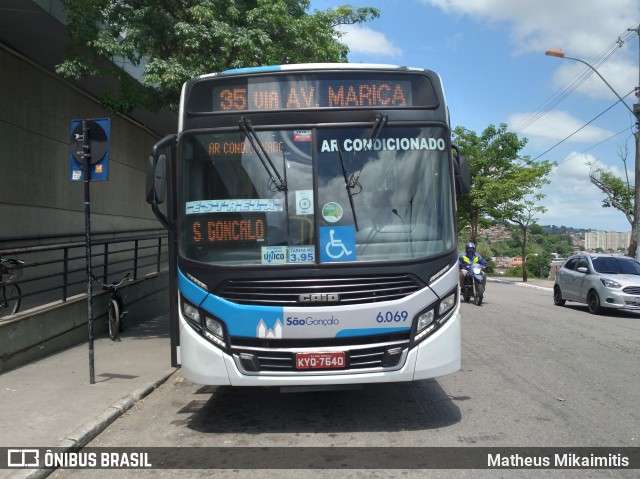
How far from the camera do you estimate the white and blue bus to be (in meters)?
5.18

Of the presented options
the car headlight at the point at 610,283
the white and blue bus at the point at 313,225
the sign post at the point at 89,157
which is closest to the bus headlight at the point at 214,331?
the white and blue bus at the point at 313,225

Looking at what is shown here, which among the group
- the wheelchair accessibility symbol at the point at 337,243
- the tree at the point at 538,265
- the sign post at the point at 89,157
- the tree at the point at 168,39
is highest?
the tree at the point at 168,39

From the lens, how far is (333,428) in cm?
559

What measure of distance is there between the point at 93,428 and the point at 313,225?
285cm

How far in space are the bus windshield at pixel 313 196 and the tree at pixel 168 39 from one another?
469cm

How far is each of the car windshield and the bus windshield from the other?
38.1ft

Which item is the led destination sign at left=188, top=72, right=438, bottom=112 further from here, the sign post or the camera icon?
the camera icon

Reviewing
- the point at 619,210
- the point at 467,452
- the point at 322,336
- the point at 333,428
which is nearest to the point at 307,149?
the point at 322,336

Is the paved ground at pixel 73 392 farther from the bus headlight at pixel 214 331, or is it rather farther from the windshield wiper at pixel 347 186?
the windshield wiper at pixel 347 186

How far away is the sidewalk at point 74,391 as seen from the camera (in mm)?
5426

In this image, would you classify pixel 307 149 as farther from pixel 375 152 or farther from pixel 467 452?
pixel 467 452

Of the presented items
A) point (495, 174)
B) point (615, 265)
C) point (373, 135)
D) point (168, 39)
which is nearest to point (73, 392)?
point (373, 135)

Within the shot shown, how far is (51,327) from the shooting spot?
8.84 m

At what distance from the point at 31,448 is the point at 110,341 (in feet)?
18.3
